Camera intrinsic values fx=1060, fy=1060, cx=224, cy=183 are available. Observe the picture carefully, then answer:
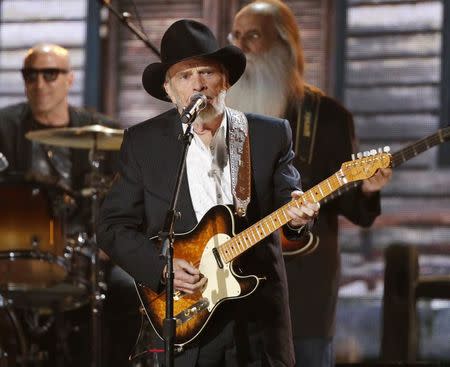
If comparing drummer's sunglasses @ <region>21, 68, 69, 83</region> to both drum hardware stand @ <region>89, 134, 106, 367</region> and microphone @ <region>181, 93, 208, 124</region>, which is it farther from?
microphone @ <region>181, 93, 208, 124</region>

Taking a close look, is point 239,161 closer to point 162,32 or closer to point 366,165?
point 366,165

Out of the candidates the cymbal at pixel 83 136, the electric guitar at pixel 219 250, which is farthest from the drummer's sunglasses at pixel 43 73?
the electric guitar at pixel 219 250

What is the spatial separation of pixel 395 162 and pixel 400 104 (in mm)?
3286

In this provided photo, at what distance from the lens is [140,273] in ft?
13.9

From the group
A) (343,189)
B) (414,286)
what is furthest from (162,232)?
(414,286)

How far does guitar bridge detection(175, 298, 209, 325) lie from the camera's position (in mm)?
4148

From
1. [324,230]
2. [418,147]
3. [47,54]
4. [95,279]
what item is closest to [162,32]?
[47,54]

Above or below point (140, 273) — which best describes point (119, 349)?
below

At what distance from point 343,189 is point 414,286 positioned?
2.23 m

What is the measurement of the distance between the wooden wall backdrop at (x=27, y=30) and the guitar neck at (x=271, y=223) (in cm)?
505

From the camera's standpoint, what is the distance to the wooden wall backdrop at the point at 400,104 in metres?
8.00

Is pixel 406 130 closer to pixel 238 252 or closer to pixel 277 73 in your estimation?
pixel 277 73

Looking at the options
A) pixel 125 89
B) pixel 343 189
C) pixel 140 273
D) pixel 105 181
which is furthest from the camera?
pixel 125 89

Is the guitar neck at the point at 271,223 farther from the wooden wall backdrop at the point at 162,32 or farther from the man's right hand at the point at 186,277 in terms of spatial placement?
the wooden wall backdrop at the point at 162,32
